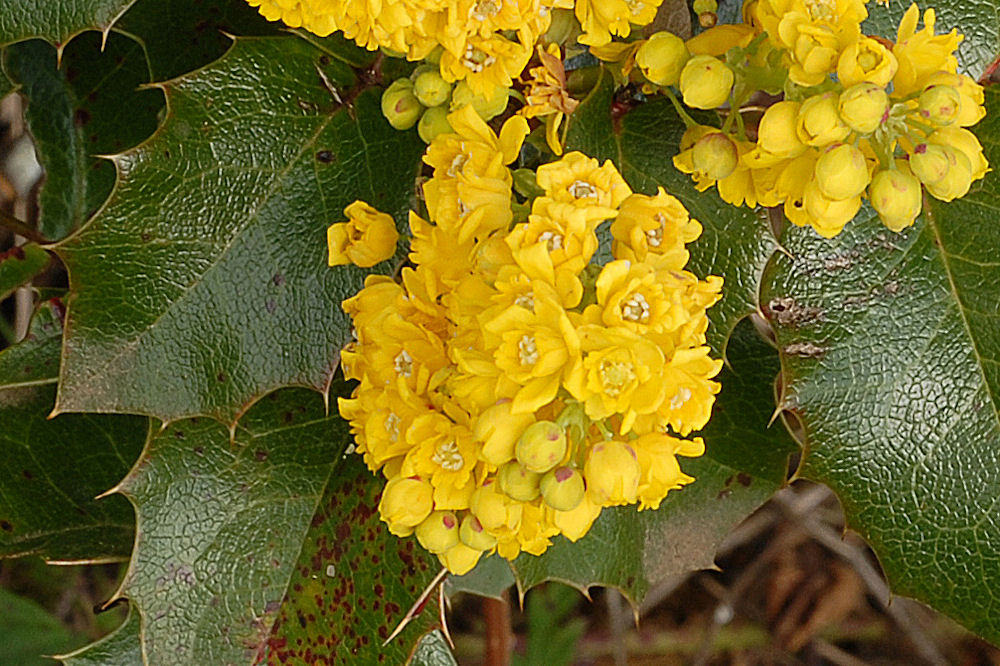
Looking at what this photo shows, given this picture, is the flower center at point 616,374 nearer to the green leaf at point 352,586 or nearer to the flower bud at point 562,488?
the flower bud at point 562,488

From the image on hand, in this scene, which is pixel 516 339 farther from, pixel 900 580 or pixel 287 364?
pixel 900 580

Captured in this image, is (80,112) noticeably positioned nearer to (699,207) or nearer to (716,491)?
(699,207)

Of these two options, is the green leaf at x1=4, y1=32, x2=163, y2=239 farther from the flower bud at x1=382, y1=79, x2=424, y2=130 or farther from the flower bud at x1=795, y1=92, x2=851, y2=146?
the flower bud at x1=795, y1=92, x2=851, y2=146

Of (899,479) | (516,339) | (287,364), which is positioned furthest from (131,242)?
(899,479)

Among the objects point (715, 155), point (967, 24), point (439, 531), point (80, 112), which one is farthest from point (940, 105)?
point (80, 112)

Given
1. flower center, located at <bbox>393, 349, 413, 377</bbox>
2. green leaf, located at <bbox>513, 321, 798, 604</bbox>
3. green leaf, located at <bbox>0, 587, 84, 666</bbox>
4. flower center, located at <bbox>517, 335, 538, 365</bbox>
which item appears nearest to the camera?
flower center, located at <bbox>517, 335, 538, 365</bbox>

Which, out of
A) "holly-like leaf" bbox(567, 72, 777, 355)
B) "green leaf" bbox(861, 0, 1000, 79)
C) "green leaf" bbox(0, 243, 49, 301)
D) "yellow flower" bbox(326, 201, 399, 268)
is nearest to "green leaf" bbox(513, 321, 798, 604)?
"holly-like leaf" bbox(567, 72, 777, 355)
